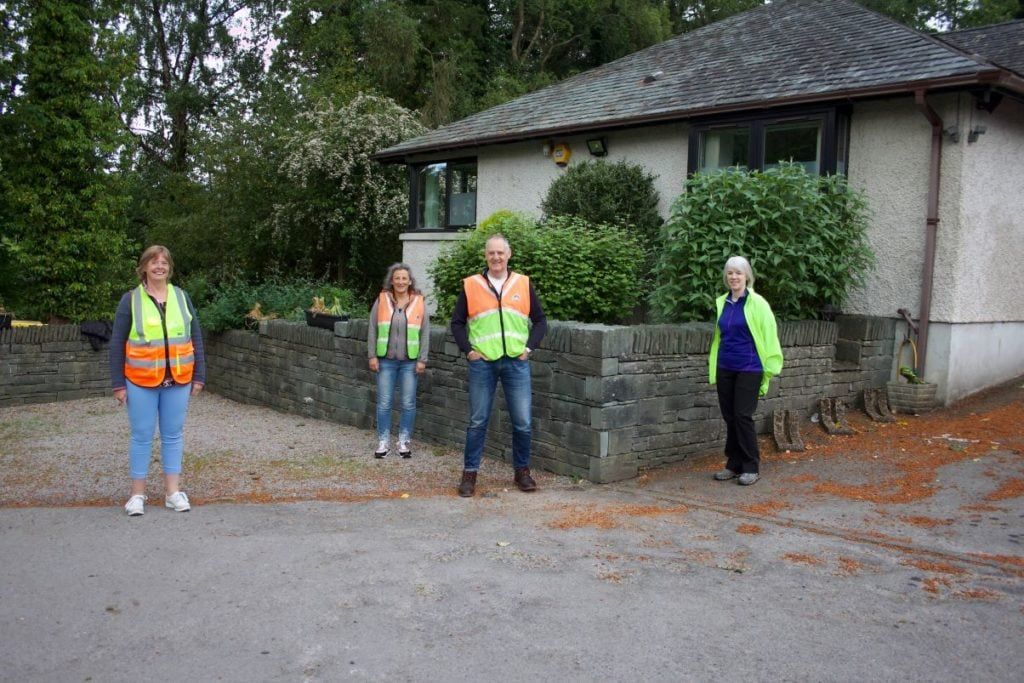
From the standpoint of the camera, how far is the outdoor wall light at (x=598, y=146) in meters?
13.0

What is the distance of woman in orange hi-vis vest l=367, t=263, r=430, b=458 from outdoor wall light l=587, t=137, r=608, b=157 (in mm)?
5817

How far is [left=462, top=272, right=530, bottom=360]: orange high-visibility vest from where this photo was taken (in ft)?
21.1

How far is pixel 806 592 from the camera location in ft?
14.6

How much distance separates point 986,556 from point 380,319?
5.07 meters

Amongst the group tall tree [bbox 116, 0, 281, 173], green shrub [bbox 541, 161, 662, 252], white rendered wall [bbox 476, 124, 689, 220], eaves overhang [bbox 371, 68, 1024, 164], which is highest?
tall tree [bbox 116, 0, 281, 173]

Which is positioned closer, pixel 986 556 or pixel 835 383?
pixel 986 556

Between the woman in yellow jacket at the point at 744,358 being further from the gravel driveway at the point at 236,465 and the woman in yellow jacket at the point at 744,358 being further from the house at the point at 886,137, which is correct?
the house at the point at 886,137

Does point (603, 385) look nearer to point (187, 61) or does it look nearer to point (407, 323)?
point (407, 323)

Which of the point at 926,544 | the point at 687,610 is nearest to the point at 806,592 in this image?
the point at 687,610

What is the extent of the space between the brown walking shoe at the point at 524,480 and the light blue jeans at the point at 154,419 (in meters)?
2.40

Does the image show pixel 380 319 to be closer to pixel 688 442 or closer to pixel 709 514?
pixel 688 442

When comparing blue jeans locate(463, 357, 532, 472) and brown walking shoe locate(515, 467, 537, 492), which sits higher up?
blue jeans locate(463, 357, 532, 472)

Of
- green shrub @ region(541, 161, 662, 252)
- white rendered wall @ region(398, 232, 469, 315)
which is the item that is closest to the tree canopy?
white rendered wall @ region(398, 232, 469, 315)

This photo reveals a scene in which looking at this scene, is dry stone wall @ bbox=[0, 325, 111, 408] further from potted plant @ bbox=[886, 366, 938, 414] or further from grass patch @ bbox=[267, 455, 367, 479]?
potted plant @ bbox=[886, 366, 938, 414]
